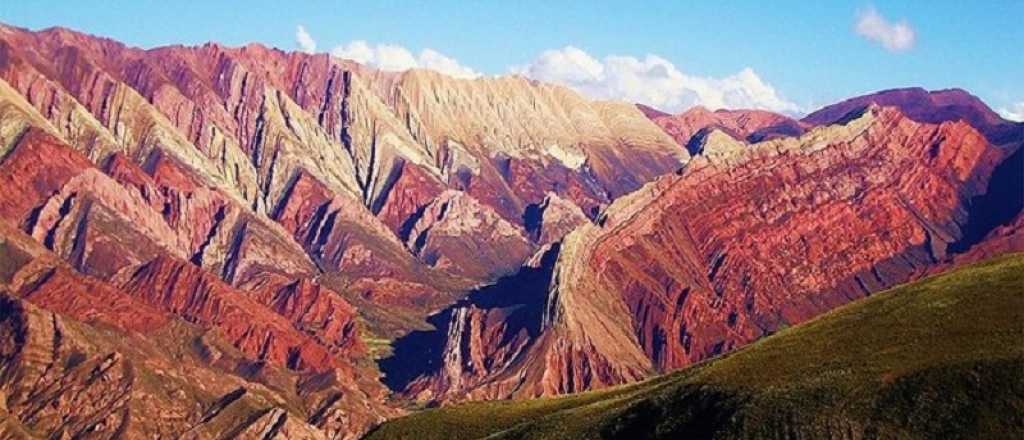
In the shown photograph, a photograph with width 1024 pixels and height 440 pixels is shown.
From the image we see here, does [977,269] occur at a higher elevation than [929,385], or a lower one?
higher

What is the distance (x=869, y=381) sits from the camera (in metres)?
133

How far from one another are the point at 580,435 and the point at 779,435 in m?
30.0

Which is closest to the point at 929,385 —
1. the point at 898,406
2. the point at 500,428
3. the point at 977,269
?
the point at 898,406

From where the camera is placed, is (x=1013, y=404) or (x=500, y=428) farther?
(x=500, y=428)

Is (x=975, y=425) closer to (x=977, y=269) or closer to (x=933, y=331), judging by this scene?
(x=933, y=331)

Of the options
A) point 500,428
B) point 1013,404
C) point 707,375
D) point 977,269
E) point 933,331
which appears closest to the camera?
point 1013,404

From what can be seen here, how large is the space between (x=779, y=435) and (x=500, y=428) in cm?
5593

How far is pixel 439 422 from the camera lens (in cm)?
18862

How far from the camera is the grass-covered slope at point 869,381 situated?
126 m

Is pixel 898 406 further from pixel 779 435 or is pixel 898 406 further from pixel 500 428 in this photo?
pixel 500 428

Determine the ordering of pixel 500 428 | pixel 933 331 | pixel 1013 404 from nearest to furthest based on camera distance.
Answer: pixel 1013 404 → pixel 933 331 → pixel 500 428

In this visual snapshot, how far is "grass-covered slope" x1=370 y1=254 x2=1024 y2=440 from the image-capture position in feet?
412

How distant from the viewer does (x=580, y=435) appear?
155750 millimetres

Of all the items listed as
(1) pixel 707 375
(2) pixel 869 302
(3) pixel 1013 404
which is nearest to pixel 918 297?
(2) pixel 869 302
